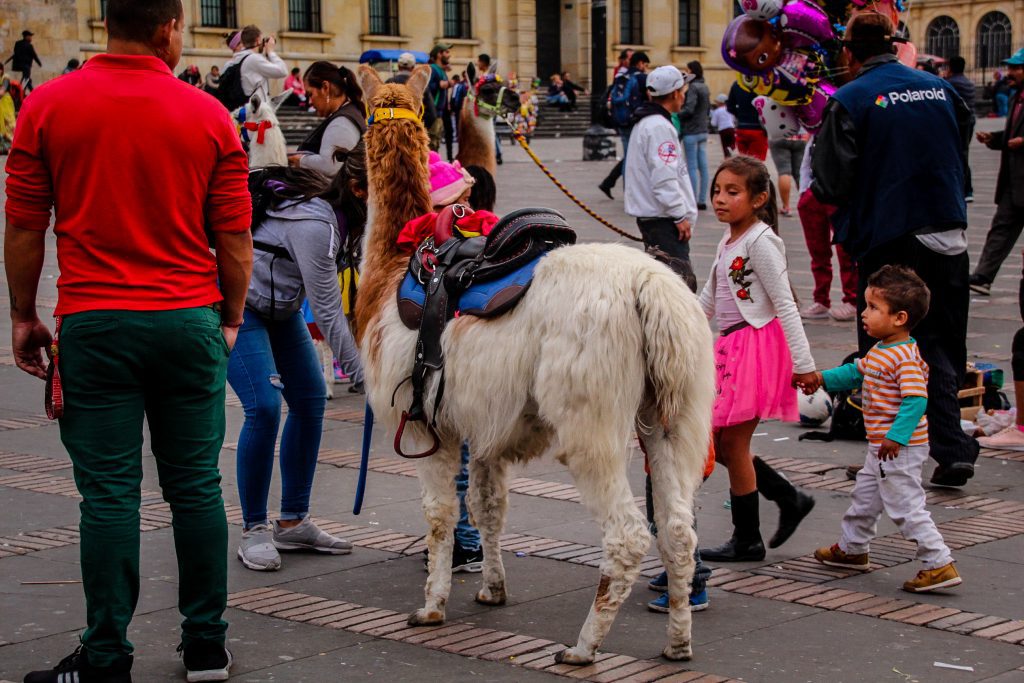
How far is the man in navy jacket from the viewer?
704 centimetres

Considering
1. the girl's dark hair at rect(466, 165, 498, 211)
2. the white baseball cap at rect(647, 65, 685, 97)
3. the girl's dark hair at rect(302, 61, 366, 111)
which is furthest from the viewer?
the white baseball cap at rect(647, 65, 685, 97)

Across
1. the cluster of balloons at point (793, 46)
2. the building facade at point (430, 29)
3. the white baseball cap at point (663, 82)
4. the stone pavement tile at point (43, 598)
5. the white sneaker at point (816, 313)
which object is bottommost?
the stone pavement tile at point (43, 598)

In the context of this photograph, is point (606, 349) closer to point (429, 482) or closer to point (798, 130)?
point (429, 482)

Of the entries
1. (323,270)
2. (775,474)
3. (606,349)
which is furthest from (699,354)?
(323,270)

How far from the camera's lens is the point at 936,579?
5.48 metres

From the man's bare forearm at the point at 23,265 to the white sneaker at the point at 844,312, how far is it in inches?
350

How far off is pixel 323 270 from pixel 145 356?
6.35 feet

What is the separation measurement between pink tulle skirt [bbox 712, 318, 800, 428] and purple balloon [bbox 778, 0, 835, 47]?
4938 millimetres

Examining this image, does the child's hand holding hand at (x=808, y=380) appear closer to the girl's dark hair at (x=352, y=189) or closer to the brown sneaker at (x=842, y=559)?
the brown sneaker at (x=842, y=559)

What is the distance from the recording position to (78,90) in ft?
14.0

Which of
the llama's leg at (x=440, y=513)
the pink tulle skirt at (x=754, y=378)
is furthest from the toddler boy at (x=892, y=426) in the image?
the llama's leg at (x=440, y=513)

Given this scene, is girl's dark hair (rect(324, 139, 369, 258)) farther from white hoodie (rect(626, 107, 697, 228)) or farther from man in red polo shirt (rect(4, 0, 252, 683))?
white hoodie (rect(626, 107, 697, 228))

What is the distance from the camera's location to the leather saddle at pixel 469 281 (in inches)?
197

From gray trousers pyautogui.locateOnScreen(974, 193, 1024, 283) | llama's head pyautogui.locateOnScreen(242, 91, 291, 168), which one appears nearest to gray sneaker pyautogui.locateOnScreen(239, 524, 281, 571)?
llama's head pyautogui.locateOnScreen(242, 91, 291, 168)
